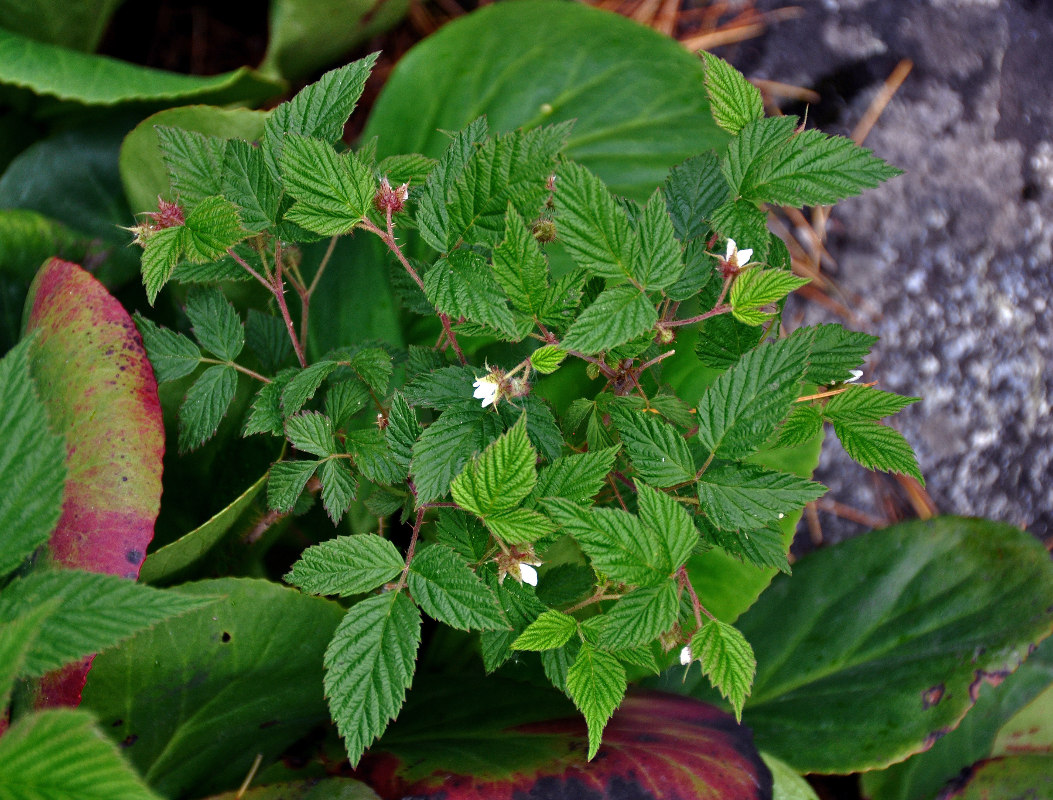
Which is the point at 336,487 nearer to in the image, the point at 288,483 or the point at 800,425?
the point at 288,483

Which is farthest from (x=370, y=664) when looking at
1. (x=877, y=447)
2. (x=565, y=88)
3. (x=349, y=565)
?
(x=565, y=88)

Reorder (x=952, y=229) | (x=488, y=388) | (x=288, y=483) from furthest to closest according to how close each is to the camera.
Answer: (x=952, y=229), (x=288, y=483), (x=488, y=388)

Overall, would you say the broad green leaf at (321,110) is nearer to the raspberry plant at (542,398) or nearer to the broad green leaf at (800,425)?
the raspberry plant at (542,398)

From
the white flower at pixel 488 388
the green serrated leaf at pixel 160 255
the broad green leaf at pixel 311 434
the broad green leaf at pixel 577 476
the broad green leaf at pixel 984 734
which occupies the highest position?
the green serrated leaf at pixel 160 255

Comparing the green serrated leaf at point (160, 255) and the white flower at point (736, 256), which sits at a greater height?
the white flower at point (736, 256)

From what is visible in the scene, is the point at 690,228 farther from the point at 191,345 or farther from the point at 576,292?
the point at 191,345

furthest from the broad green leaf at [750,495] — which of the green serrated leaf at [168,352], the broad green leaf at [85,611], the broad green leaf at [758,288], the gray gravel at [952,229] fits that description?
the gray gravel at [952,229]
